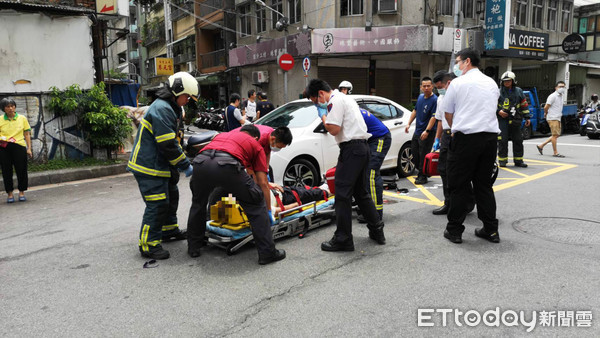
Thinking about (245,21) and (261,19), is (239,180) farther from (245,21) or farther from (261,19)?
(245,21)

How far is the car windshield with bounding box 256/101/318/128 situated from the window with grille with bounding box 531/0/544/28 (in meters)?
22.1

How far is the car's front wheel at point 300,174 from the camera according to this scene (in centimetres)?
664

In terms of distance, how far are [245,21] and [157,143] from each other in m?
23.1

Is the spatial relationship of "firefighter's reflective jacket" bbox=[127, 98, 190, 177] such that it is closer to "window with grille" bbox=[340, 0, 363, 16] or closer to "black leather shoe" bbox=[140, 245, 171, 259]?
"black leather shoe" bbox=[140, 245, 171, 259]

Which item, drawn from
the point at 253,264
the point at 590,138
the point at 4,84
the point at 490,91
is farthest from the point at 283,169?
the point at 590,138

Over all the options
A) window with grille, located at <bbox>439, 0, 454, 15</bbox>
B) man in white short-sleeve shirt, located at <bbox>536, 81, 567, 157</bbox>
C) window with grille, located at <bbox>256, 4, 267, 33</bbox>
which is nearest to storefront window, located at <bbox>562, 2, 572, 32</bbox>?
window with grille, located at <bbox>439, 0, 454, 15</bbox>

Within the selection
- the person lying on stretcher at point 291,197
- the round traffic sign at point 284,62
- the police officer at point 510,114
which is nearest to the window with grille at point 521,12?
the round traffic sign at point 284,62

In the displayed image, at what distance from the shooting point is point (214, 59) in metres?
29.2

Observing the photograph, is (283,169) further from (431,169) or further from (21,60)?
(21,60)

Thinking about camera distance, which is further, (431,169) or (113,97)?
(113,97)

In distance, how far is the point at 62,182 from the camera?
30.0ft

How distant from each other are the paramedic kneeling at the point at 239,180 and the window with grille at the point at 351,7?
659 inches

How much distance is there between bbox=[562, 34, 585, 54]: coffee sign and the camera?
22609 mm

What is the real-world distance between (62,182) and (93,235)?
4714 millimetres
